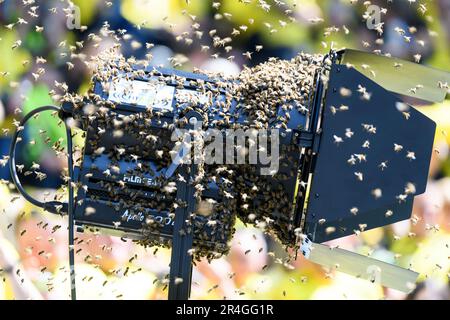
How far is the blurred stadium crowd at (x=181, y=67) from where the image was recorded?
279 inches

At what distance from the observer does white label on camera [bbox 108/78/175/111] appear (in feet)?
11.7

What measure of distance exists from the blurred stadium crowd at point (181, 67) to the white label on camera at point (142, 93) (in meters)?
3.29

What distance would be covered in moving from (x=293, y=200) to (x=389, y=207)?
0.54m

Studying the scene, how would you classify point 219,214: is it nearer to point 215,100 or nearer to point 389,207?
point 215,100

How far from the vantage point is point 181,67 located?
276 inches

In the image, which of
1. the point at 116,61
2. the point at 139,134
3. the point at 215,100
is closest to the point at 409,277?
the point at 215,100

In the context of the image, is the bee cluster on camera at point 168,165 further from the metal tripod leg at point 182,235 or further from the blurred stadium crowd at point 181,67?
the blurred stadium crowd at point 181,67

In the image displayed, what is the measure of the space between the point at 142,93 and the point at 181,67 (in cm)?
345

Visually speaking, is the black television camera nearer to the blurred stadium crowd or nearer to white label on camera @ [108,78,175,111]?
white label on camera @ [108,78,175,111]

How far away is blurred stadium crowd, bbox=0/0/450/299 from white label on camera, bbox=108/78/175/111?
10.8 ft

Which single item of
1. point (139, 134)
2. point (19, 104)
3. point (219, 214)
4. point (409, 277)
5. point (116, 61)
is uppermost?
point (116, 61)

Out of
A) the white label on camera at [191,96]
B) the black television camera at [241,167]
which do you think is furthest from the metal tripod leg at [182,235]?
the white label on camera at [191,96]

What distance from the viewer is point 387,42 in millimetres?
7770

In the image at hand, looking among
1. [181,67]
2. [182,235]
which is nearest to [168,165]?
[182,235]
